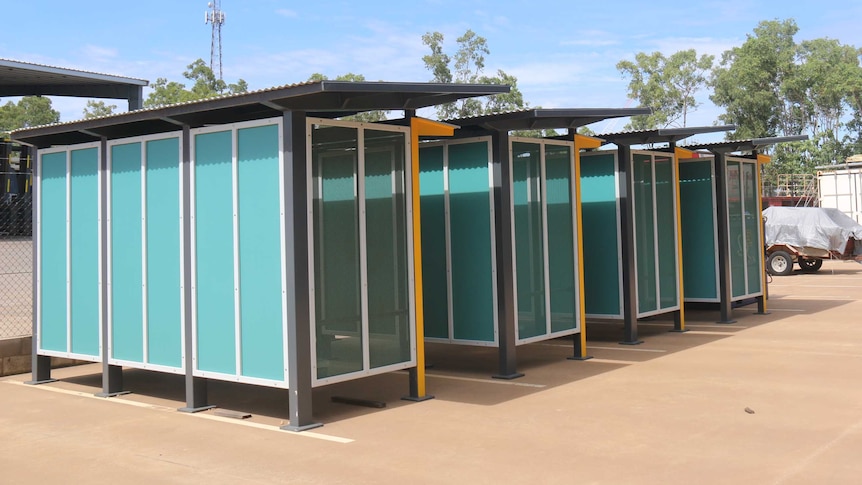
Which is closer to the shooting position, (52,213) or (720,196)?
(52,213)

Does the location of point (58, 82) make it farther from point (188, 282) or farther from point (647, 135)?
point (647, 135)

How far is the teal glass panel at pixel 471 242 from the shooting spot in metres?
10.2

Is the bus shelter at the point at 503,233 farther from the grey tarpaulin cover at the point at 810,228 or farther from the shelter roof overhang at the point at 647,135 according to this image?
the grey tarpaulin cover at the point at 810,228

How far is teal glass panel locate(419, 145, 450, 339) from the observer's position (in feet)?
35.0

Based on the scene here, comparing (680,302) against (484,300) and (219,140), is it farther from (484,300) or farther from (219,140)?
(219,140)

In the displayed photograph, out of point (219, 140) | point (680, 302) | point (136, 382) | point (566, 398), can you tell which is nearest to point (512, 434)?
point (566, 398)

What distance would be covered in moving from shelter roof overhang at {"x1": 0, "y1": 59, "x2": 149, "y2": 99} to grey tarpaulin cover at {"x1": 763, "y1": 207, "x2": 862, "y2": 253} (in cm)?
1746

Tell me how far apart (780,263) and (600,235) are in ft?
48.4

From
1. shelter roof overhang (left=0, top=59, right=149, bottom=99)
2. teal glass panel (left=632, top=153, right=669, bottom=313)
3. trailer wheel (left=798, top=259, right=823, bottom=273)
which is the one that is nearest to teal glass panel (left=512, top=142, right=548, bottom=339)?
teal glass panel (left=632, top=153, right=669, bottom=313)

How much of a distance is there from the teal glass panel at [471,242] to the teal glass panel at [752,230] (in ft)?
24.0

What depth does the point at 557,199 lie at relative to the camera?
11.0 meters

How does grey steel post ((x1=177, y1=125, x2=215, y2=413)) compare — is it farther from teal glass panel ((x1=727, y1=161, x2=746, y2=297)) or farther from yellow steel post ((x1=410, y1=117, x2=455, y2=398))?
teal glass panel ((x1=727, y1=161, x2=746, y2=297))

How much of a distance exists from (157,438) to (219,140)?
283 cm

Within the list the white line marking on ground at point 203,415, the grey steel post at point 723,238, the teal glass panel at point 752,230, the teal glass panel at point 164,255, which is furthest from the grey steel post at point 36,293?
the teal glass panel at point 752,230
